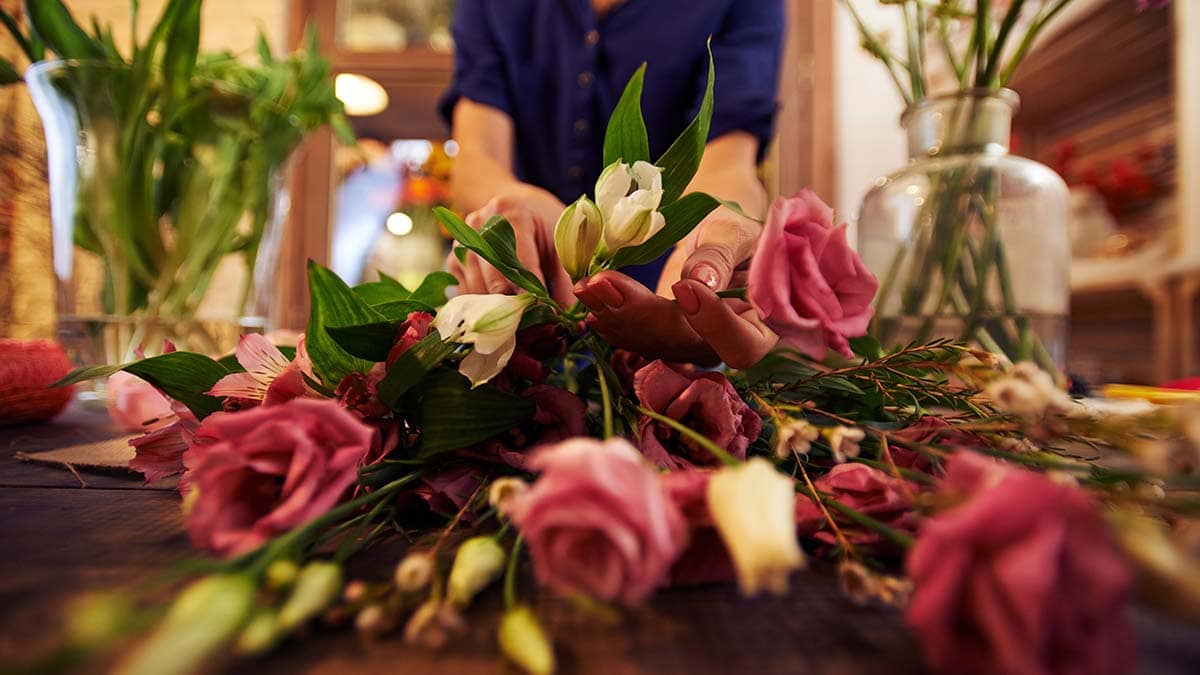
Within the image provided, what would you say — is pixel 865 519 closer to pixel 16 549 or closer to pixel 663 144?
pixel 16 549

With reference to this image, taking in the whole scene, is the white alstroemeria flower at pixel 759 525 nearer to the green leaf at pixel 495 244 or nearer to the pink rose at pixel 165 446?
the green leaf at pixel 495 244

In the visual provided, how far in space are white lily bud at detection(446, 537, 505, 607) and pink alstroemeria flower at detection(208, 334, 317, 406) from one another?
11cm

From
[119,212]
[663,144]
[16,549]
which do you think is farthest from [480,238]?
[663,144]

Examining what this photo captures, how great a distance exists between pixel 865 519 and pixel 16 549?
0.92 ft

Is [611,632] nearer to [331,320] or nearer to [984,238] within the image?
[331,320]

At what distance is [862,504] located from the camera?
22 centimetres

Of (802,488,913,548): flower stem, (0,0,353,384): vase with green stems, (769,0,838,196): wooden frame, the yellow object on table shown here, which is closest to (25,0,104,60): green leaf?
(0,0,353,384): vase with green stems

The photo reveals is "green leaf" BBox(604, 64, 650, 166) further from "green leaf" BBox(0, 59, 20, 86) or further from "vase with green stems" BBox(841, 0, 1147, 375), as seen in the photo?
"green leaf" BBox(0, 59, 20, 86)

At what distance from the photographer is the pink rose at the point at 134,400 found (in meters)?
0.33


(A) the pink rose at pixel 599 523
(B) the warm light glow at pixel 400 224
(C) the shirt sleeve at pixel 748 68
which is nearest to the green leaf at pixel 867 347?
(A) the pink rose at pixel 599 523

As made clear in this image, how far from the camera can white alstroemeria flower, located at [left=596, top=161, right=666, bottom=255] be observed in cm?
22

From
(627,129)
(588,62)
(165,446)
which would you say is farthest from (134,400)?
(588,62)

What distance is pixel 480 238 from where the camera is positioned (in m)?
0.24

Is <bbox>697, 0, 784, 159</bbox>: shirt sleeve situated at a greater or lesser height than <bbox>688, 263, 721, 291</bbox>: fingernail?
greater
